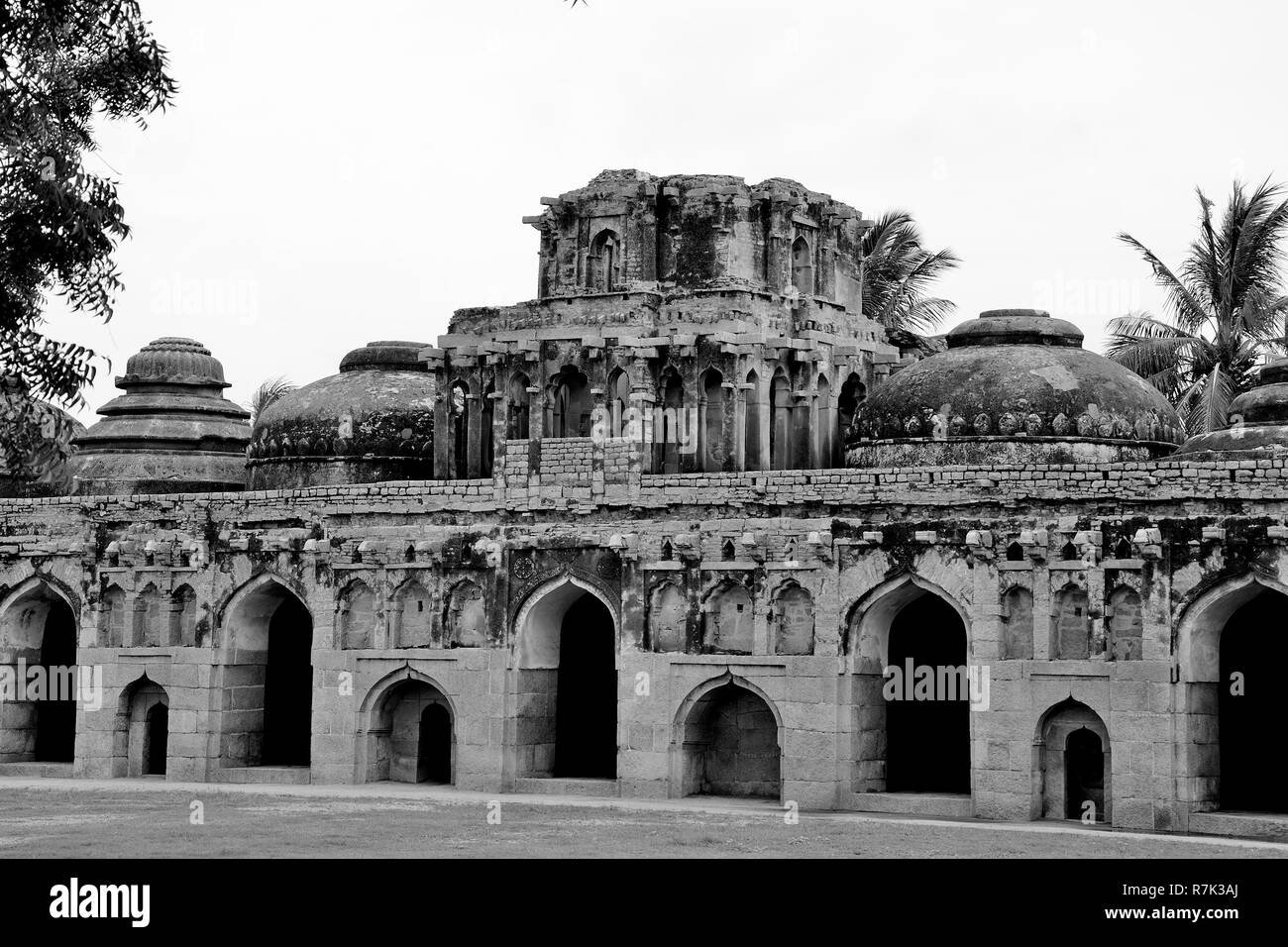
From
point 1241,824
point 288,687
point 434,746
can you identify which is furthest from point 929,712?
point 288,687

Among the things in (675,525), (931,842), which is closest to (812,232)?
(675,525)

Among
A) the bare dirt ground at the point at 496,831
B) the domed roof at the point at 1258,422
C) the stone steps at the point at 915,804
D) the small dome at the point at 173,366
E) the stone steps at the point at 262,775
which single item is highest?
the small dome at the point at 173,366

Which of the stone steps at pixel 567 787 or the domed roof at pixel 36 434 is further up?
the domed roof at pixel 36 434

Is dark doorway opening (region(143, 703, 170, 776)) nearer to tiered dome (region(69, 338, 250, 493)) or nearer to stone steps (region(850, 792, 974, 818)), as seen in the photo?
tiered dome (region(69, 338, 250, 493))

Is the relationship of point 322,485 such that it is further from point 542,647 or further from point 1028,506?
point 1028,506

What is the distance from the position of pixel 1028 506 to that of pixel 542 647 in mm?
8461

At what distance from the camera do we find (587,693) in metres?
36.8

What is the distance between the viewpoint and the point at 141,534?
3850cm

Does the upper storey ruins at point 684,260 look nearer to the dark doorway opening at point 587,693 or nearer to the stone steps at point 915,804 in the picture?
the dark doorway opening at point 587,693

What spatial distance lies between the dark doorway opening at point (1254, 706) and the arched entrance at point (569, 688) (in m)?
9.50

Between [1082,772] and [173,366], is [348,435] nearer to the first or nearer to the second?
[173,366]

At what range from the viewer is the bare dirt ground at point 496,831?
2620 cm

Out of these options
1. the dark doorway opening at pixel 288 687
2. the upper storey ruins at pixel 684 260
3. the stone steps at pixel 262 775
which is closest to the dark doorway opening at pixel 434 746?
the stone steps at pixel 262 775

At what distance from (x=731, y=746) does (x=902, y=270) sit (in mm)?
24907
